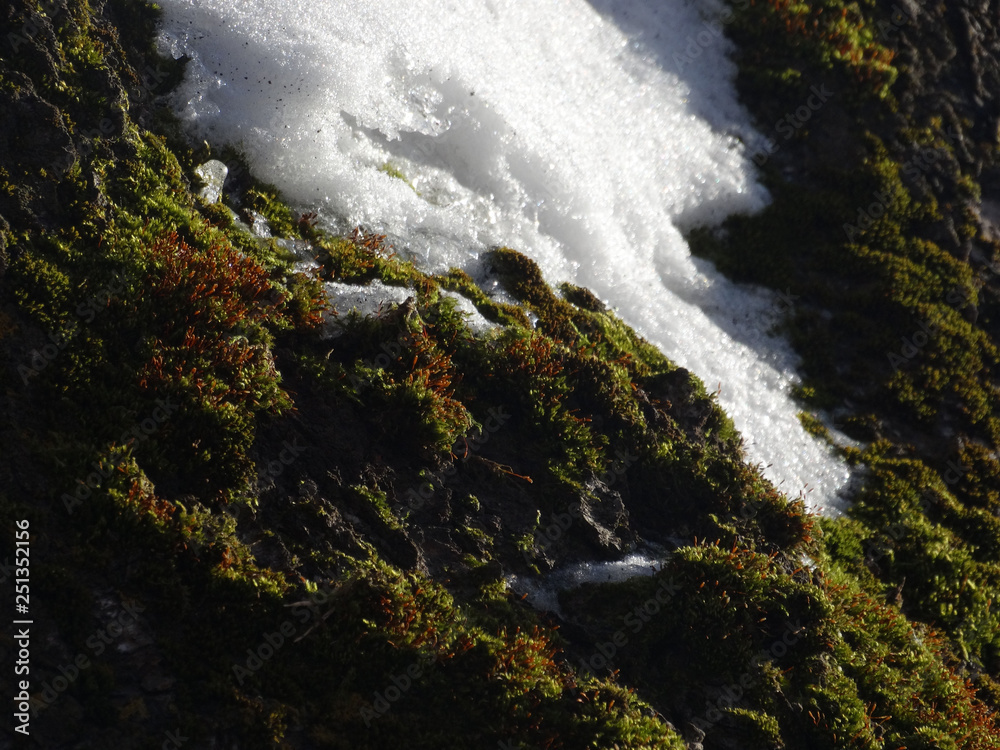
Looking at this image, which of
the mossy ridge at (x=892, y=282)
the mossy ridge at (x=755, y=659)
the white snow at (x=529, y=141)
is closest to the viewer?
the mossy ridge at (x=755, y=659)

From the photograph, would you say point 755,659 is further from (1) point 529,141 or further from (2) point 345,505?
(1) point 529,141

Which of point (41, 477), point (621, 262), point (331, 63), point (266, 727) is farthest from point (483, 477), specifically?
point (331, 63)

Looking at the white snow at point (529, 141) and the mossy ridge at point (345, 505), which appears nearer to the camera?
the mossy ridge at point (345, 505)

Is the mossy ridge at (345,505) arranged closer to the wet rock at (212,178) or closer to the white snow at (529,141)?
the wet rock at (212,178)

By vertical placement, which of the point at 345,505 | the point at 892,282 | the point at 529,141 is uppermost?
the point at 892,282

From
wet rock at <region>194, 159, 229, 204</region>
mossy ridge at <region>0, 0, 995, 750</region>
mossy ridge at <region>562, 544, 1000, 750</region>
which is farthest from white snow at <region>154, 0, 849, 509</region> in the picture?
mossy ridge at <region>562, 544, 1000, 750</region>

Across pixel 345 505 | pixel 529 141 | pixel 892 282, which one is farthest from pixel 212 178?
pixel 892 282

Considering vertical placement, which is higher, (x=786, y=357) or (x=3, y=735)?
(x=786, y=357)

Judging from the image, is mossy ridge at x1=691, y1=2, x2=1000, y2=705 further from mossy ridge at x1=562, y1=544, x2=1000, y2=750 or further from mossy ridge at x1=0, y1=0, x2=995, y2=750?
mossy ridge at x1=0, y1=0, x2=995, y2=750

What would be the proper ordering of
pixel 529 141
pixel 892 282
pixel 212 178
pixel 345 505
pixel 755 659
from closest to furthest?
pixel 345 505, pixel 755 659, pixel 212 178, pixel 529 141, pixel 892 282

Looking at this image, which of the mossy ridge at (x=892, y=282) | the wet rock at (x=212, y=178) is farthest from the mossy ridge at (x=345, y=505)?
the mossy ridge at (x=892, y=282)

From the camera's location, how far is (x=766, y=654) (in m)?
8.38

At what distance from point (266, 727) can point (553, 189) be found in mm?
9877

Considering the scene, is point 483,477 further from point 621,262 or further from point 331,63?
point 331,63
